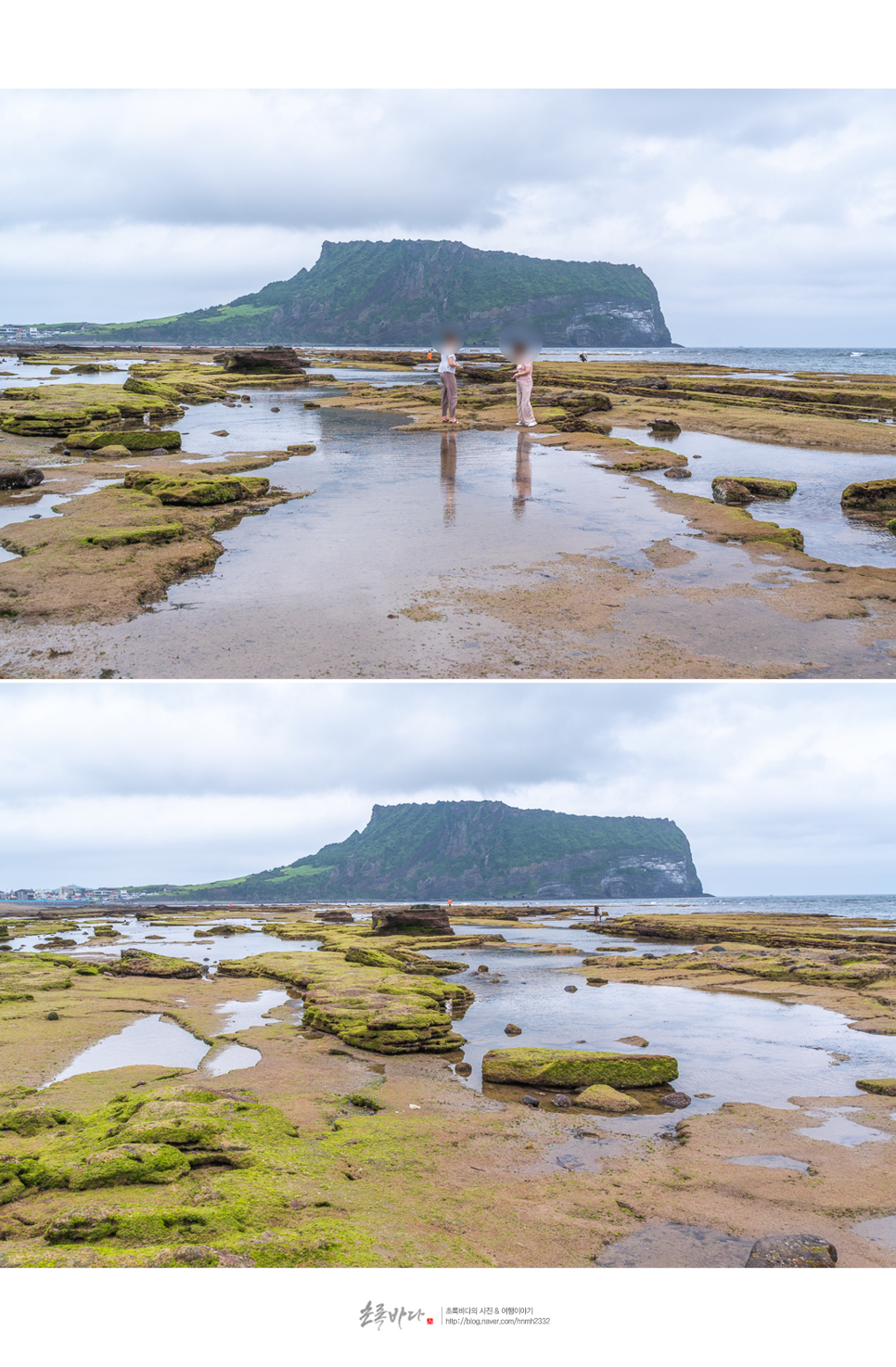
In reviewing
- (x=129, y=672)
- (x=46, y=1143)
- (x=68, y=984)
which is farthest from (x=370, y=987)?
(x=129, y=672)

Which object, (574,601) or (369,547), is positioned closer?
(574,601)

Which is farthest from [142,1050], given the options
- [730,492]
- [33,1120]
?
[730,492]

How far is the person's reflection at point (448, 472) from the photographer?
656 inches

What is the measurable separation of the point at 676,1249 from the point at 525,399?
2723 centimetres

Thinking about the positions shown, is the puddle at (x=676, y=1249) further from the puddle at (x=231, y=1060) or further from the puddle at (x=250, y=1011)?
the puddle at (x=250, y=1011)

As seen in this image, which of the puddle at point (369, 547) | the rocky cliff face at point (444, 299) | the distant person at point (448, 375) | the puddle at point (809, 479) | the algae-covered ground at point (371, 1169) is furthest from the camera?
the rocky cliff face at point (444, 299)

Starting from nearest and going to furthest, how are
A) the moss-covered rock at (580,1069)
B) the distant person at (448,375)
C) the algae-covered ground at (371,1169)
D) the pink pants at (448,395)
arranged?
the algae-covered ground at (371,1169) < the moss-covered rock at (580,1069) < the distant person at (448,375) < the pink pants at (448,395)

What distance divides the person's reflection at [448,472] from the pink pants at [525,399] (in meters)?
3.24

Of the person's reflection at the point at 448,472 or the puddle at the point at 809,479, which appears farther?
the person's reflection at the point at 448,472

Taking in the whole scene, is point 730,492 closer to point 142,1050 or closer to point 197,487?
point 197,487

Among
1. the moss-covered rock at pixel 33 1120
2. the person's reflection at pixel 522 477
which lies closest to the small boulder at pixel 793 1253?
the moss-covered rock at pixel 33 1120

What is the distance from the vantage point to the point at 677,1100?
1133 cm

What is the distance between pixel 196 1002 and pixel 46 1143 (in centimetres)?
1207

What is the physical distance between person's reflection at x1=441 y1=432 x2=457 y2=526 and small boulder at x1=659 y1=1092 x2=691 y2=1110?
10388 mm
